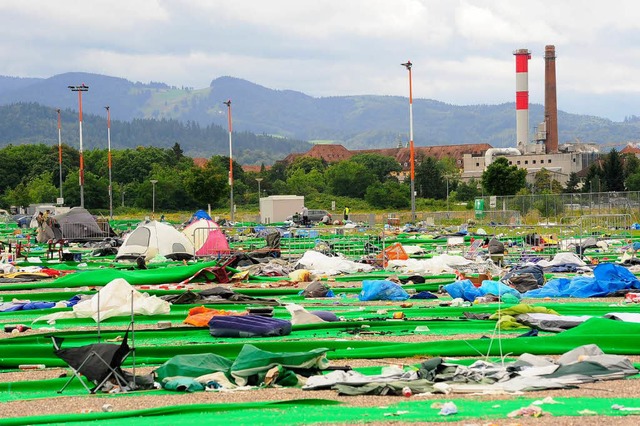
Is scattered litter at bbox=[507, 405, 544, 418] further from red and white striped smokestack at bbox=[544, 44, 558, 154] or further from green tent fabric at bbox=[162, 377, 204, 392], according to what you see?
red and white striped smokestack at bbox=[544, 44, 558, 154]

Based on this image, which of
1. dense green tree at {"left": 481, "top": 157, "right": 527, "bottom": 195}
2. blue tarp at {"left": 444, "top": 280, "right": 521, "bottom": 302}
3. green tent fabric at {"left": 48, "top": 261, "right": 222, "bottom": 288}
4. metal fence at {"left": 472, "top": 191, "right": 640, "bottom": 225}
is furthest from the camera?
dense green tree at {"left": 481, "top": 157, "right": 527, "bottom": 195}

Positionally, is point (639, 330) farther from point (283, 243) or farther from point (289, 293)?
point (283, 243)

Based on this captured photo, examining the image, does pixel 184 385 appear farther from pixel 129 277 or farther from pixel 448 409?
pixel 129 277

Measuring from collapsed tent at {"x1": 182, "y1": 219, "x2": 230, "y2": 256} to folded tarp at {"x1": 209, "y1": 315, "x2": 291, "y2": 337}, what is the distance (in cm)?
1844

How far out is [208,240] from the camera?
3544cm

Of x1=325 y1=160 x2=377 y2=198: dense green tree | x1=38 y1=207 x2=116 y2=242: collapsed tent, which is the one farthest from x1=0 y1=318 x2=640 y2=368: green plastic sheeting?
x1=325 y1=160 x2=377 y2=198: dense green tree

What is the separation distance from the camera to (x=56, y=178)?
114312 mm

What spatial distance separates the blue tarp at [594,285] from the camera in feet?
67.9

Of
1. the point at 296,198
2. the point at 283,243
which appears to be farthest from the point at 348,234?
the point at 296,198

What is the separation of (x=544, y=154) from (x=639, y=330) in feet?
422

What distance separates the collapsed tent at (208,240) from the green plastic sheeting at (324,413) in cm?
2407

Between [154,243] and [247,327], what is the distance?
20.3 meters

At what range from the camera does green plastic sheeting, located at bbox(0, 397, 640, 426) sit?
362 inches

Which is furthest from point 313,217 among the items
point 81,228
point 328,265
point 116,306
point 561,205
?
point 116,306
